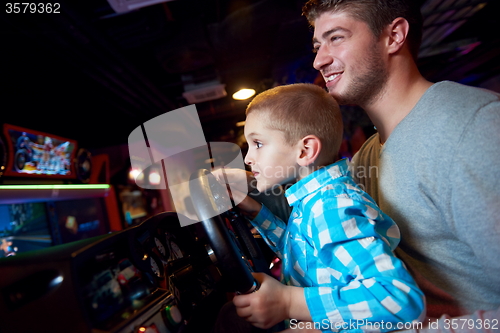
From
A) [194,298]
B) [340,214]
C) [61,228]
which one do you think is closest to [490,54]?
[340,214]

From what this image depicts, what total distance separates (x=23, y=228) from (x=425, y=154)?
13.0ft

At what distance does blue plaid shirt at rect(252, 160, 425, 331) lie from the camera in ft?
2.13

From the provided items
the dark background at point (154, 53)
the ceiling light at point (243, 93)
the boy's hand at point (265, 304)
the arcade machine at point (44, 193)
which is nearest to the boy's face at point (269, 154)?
the boy's hand at point (265, 304)

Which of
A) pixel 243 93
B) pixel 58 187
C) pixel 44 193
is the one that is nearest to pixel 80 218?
pixel 58 187

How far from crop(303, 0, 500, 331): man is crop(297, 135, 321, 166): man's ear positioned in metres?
0.26

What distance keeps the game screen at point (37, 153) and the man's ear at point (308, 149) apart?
3.17 metres

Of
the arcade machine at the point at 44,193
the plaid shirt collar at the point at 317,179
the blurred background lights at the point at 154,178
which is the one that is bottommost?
the plaid shirt collar at the point at 317,179

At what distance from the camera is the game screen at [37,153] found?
9.12ft

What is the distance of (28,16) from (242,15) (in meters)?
1.73

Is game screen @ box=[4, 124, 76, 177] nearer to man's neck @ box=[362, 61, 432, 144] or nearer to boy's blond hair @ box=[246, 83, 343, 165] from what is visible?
boy's blond hair @ box=[246, 83, 343, 165]

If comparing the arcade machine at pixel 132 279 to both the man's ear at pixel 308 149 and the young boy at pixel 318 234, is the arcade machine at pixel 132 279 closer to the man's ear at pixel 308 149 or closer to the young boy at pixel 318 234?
the young boy at pixel 318 234

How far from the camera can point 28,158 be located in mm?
2994

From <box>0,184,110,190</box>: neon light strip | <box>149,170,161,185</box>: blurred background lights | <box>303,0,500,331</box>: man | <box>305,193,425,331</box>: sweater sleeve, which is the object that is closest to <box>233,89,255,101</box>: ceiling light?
<box>0,184,110,190</box>: neon light strip

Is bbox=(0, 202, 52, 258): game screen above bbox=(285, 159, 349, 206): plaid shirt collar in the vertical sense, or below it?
above
